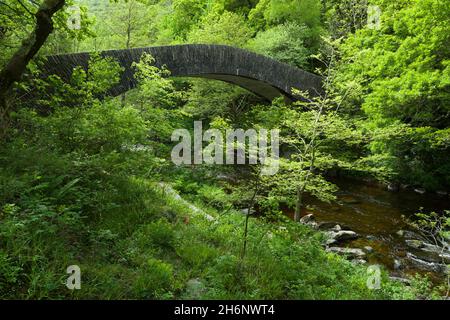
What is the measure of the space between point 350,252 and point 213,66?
399 inches

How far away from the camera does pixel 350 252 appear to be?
356 inches

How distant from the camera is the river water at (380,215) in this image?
888 cm

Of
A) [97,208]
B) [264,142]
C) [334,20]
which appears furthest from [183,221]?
[334,20]

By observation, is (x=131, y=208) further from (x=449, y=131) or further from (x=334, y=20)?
(x=334, y=20)

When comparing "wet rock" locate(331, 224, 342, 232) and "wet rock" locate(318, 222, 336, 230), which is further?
"wet rock" locate(318, 222, 336, 230)

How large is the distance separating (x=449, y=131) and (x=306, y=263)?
801cm

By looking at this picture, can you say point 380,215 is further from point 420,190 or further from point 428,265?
point 420,190

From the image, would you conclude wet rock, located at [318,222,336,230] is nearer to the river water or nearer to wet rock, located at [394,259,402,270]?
the river water

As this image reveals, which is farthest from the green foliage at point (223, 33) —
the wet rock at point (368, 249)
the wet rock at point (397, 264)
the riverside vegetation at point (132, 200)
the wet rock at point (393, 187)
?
the wet rock at point (397, 264)

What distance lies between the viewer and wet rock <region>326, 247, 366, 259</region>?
8834 millimetres

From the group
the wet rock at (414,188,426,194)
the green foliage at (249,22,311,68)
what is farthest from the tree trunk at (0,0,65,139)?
the green foliage at (249,22,311,68)

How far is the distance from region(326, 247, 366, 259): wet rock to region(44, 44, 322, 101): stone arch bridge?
336 inches

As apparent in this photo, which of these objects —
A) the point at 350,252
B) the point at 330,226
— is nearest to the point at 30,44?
the point at 350,252

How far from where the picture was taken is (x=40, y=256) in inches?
137
